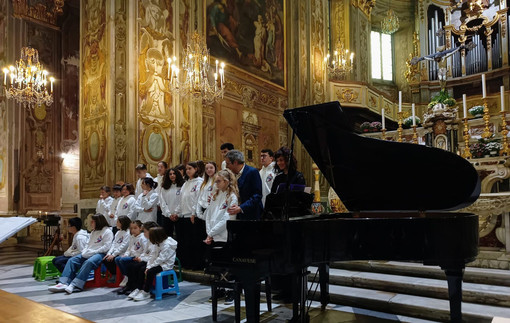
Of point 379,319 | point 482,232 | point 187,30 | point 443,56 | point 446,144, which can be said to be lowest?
point 379,319

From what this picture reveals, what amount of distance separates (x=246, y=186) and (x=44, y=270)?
3945 mm

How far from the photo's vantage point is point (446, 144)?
26.5 feet

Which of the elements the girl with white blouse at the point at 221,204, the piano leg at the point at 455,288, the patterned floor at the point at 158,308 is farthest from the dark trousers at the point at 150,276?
the piano leg at the point at 455,288

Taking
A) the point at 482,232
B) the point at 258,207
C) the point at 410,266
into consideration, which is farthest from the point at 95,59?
the point at 482,232

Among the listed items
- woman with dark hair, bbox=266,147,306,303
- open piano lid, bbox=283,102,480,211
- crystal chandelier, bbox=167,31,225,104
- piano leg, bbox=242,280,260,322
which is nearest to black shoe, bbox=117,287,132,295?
woman with dark hair, bbox=266,147,306,303

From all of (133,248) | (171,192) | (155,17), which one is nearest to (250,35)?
(155,17)

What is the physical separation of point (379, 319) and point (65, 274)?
14.1 ft

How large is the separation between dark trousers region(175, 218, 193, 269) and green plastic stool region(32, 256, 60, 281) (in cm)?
209

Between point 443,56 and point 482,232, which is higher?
point 443,56

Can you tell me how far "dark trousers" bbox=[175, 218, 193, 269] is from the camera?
646cm

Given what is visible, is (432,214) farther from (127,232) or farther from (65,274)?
(65,274)

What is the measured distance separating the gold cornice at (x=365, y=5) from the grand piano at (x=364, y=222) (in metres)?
13.8

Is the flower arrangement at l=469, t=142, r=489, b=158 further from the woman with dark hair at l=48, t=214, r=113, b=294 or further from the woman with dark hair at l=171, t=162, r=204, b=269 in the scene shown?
the woman with dark hair at l=48, t=214, r=113, b=294

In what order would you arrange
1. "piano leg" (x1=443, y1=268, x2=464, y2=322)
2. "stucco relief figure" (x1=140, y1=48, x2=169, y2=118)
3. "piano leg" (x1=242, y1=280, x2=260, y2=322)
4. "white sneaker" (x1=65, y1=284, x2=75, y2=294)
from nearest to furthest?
"piano leg" (x1=242, y1=280, x2=260, y2=322), "piano leg" (x1=443, y1=268, x2=464, y2=322), "white sneaker" (x1=65, y1=284, x2=75, y2=294), "stucco relief figure" (x1=140, y1=48, x2=169, y2=118)
